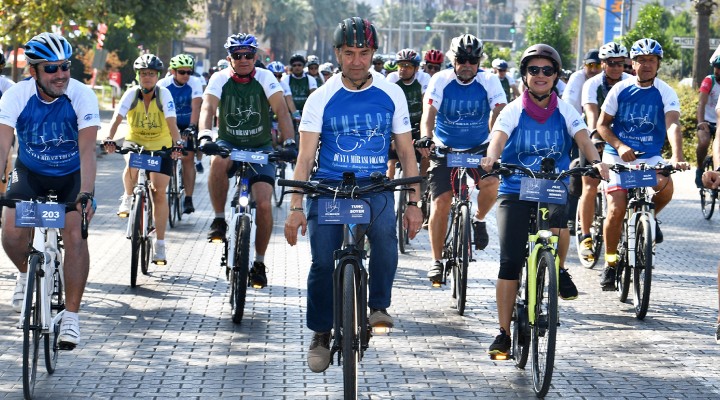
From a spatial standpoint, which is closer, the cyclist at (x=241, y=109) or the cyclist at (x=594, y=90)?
the cyclist at (x=241, y=109)

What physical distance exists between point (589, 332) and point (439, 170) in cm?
232

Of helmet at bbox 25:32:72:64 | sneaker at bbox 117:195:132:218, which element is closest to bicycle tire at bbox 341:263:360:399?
helmet at bbox 25:32:72:64

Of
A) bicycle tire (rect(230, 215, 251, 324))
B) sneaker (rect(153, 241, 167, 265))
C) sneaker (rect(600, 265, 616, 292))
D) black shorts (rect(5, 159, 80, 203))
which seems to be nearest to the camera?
black shorts (rect(5, 159, 80, 203))

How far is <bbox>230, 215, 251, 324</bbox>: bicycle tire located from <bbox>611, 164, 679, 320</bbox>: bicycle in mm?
2662

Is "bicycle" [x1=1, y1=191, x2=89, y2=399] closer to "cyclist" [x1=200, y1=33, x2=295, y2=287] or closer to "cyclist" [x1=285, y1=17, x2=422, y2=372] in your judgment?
"cyclist" [x1=285, y1=17, x2=422, y2=372]

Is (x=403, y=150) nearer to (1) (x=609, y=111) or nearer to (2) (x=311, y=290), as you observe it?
(2) (x=311, y=290)

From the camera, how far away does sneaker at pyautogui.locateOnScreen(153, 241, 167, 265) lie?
468 inches

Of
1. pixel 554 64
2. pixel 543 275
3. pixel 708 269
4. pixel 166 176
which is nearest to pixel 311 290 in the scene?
pixel 543 275

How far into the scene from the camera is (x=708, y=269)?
41.7 feet

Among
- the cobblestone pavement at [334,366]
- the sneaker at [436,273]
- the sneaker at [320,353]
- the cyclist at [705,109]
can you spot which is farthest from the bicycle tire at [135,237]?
the cyclist at [705,109]

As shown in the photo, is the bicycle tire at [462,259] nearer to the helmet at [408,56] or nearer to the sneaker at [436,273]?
the sneaker at [436,273]

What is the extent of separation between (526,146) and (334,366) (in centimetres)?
178

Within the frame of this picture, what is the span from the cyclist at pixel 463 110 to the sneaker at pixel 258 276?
6.17 ft

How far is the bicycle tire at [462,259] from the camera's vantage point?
995 cm
